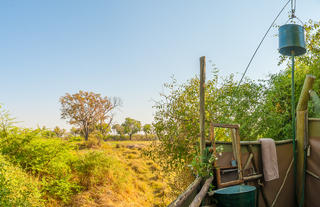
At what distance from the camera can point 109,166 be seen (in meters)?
8.02

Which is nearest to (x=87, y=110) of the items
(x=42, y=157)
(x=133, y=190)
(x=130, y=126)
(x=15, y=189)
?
(x=130, y=126)

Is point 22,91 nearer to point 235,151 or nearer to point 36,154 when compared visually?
Answer: point 36,154

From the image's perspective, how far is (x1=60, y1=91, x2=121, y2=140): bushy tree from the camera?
66.1 ft

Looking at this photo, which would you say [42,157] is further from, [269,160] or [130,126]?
[130,126]

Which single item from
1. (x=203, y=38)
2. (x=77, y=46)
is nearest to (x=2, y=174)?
(x=203, y=38)

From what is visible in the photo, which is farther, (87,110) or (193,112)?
(87,110)

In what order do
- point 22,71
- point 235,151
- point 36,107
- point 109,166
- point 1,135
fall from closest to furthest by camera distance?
point 235,151, point 1,135, point 109,166, point 36,107, point 22,71

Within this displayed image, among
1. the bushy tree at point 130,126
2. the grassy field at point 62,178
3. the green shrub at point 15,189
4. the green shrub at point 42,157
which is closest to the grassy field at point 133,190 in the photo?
the grassy field at point 62,178

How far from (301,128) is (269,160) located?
4.10 feet

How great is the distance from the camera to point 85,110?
2069cm

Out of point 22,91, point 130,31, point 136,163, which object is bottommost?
point 136,163

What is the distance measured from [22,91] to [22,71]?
3.76 ft

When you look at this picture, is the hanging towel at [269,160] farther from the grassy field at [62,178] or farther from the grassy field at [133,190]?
the grassy field at [133,190]

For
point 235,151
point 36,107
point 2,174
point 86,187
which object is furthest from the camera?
point 36,107
